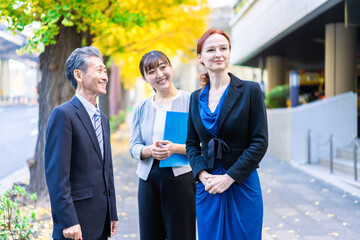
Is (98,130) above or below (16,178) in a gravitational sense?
above

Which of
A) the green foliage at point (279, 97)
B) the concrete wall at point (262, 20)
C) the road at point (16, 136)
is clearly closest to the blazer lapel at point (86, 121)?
the road at point (16, 136)

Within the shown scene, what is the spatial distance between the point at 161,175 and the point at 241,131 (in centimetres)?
95

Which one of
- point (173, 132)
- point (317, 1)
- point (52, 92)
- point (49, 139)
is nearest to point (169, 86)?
point (173, 132)

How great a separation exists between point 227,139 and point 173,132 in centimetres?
76

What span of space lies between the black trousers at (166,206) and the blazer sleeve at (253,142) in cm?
84

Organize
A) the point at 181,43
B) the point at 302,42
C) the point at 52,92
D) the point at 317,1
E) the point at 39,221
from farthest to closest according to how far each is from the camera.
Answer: the point at 302,42
the point at 181,43
the point at 317,1
the point at 52,92
the point at 39,221

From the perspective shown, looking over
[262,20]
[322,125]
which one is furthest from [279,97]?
[322,125]

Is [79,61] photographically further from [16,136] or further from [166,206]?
[16,136]

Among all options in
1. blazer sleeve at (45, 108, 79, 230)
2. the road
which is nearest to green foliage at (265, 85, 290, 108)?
the road

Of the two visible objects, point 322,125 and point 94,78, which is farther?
point 322,125

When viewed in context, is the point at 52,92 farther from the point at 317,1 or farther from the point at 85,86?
the point at 317,1

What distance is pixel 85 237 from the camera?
8.39 ft

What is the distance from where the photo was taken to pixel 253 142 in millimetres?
2486

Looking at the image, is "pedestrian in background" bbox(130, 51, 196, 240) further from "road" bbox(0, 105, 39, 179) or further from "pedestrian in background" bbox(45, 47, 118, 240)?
"road" bbox(0, 105, 39, 179)
